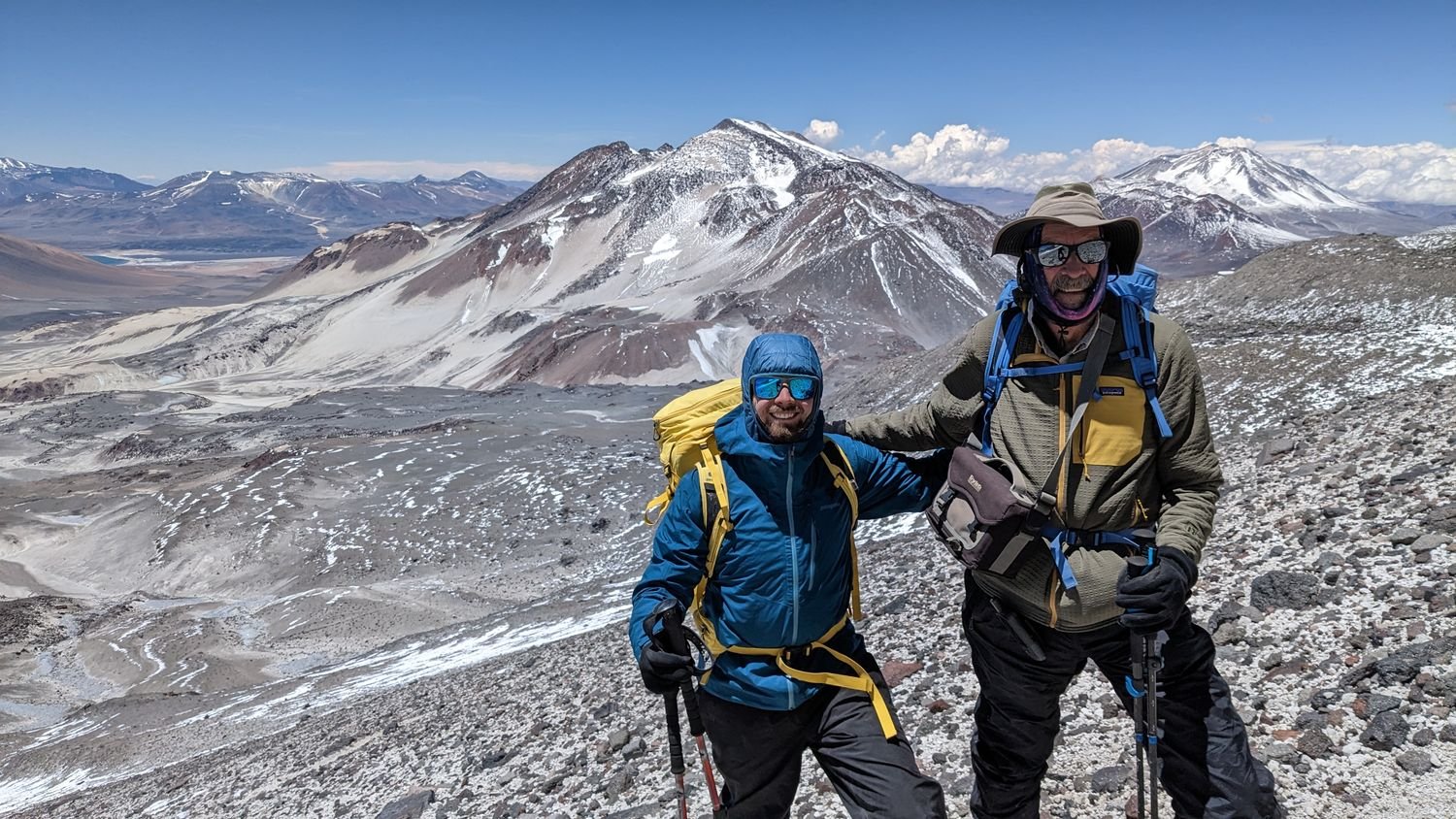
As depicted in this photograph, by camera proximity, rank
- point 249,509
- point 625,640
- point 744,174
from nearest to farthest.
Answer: point 625,640 → point 249,509 → point 744,174

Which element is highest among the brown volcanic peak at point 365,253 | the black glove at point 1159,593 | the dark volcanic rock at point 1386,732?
the brown volcanic peak at point 365,253

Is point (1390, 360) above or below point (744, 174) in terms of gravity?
below

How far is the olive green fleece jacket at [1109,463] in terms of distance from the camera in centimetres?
340

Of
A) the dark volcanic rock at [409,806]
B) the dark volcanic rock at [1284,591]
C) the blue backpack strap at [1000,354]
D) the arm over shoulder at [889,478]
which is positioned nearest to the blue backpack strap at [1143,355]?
the blue backpack strap at [1000,354]

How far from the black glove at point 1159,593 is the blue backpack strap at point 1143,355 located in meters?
0.55

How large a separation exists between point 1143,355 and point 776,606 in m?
1.96

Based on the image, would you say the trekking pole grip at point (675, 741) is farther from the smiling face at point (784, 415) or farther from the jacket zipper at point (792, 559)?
the smiling face at point (784, 415)

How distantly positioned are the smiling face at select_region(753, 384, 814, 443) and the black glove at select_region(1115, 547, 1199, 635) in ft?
5.01

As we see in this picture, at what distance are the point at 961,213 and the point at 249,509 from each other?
364 ft

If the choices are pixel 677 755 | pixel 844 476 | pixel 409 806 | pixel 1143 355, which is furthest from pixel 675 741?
pixel 409 806

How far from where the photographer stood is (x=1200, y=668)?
3.58m

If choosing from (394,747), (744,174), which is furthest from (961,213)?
(394,747)

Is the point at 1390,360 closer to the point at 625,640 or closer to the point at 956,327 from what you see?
the point at 625,640

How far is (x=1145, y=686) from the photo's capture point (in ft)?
11.7
